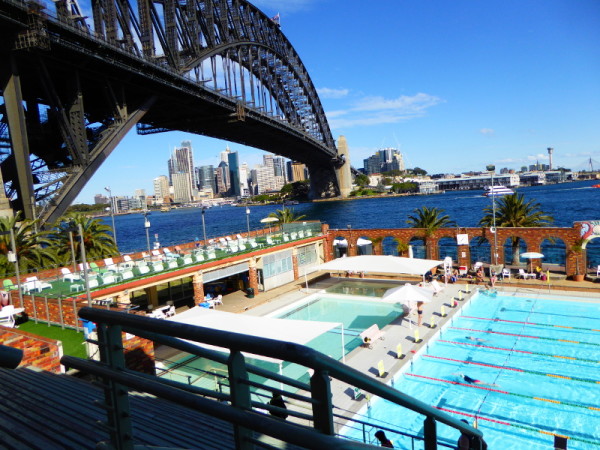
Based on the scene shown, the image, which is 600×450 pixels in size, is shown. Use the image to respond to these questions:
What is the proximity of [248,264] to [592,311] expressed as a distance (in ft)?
52.3

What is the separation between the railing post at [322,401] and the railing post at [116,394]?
3.08ft

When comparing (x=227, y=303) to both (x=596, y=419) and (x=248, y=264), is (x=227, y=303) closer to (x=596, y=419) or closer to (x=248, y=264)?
(x=248, y=264)

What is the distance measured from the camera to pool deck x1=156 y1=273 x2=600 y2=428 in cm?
1342

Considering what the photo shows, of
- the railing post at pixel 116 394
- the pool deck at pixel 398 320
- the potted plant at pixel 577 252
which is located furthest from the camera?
the potted plant at pixel 577 252

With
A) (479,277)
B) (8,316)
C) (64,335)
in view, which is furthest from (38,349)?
(479,277)

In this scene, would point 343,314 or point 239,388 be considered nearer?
point 239,388

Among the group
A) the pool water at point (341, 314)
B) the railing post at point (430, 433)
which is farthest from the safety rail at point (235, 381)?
the pool water at point (341, 314)

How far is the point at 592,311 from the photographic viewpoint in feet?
58.2

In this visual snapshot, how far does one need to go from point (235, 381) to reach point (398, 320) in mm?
17338

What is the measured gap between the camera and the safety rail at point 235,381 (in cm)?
144

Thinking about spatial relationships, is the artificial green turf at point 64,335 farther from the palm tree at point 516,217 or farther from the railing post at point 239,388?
the palm tree at point 516,217

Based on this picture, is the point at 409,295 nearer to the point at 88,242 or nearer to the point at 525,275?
the point at 525,275

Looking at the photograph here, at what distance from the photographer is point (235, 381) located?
1635mm

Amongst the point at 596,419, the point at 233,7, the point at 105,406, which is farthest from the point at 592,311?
the point at 233,7
